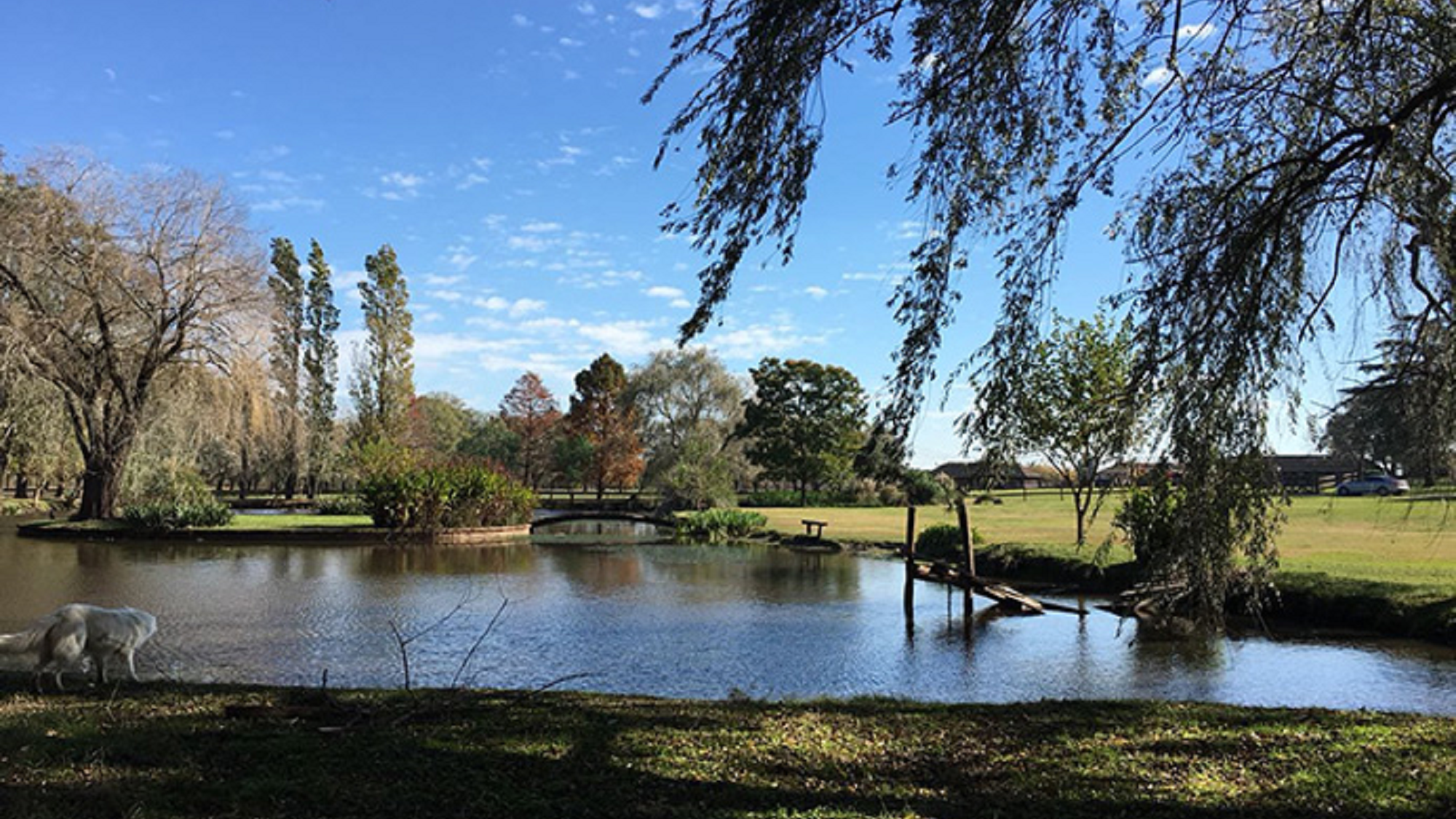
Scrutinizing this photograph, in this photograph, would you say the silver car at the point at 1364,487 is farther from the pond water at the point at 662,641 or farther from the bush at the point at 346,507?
the bush at the point at 346,507

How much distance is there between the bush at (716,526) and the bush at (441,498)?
228 inches

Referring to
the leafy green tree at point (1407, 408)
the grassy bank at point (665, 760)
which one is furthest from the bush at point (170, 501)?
the leafy green tree at point (1407, 408)

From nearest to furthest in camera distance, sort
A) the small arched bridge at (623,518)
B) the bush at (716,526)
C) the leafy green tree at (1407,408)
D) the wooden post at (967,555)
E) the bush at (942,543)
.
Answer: the leafy green tree at (1407,408), the wooden post at (967,555), the bush at (942,543), the bush at (716,526), the small arched bridge at (623,518)

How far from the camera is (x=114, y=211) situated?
25.4 m

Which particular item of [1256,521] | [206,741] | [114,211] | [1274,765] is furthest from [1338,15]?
[114,211]

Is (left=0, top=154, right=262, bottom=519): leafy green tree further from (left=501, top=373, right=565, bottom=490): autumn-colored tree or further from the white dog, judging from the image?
(left=501, top=373, right=565, bottom=490): autumn-colored tree

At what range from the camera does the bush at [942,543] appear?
77.3 feet

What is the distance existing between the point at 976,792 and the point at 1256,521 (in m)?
3.26

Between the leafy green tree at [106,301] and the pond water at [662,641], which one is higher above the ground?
the leafy green tree at [106,301]

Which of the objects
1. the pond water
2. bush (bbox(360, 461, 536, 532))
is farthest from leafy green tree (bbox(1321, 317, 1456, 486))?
bush (bbox(360, 461, 536, 532))

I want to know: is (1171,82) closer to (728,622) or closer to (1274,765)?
(1274,765)

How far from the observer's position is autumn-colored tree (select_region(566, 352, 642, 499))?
197ft

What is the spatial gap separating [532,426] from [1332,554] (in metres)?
53.3

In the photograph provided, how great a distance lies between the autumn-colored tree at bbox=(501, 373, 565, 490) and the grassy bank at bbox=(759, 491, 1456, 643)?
3024 centimetres
